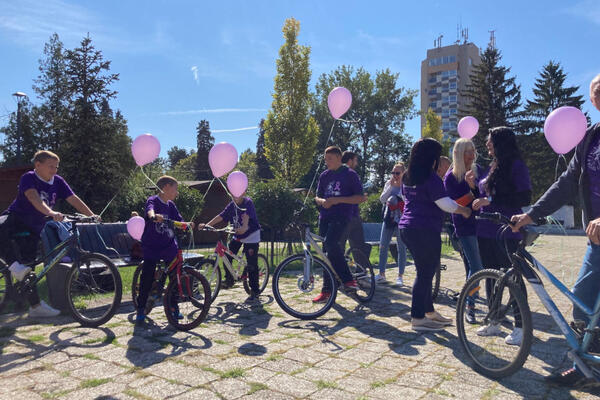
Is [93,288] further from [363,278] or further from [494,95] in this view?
[494,95]

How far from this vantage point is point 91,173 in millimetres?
22234

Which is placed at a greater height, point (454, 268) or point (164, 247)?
point (164, 247)

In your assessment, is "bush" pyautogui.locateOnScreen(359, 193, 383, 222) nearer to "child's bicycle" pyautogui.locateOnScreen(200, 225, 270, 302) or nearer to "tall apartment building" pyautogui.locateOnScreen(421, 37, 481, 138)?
"child's bicycle" pyautogui.locateOnScreen(200, 225, 270, 302)

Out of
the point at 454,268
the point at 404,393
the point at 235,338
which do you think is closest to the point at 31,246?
the point at 235,338

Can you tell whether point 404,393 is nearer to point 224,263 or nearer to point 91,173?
point 224,263

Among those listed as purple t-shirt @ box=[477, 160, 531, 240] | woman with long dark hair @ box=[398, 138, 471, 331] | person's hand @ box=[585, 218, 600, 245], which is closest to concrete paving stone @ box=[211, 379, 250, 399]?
woman with long dark hair @ box=[398, 138, 471, 331]

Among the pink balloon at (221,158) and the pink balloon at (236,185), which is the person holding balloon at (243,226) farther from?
the pink balloon at (221,158)

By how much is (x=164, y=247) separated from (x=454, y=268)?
6986 millimetres

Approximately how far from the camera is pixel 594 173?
302cm

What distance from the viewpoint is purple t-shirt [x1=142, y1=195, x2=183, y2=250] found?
4.95 meters

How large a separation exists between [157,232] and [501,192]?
379cm

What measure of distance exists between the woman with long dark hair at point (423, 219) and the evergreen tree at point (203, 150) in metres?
66.4

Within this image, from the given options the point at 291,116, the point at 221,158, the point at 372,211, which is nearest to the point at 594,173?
the point at 221,158

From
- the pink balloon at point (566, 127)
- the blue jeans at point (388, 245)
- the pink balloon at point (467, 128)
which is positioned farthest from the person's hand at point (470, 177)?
the blue jeans at point (388, 245)
